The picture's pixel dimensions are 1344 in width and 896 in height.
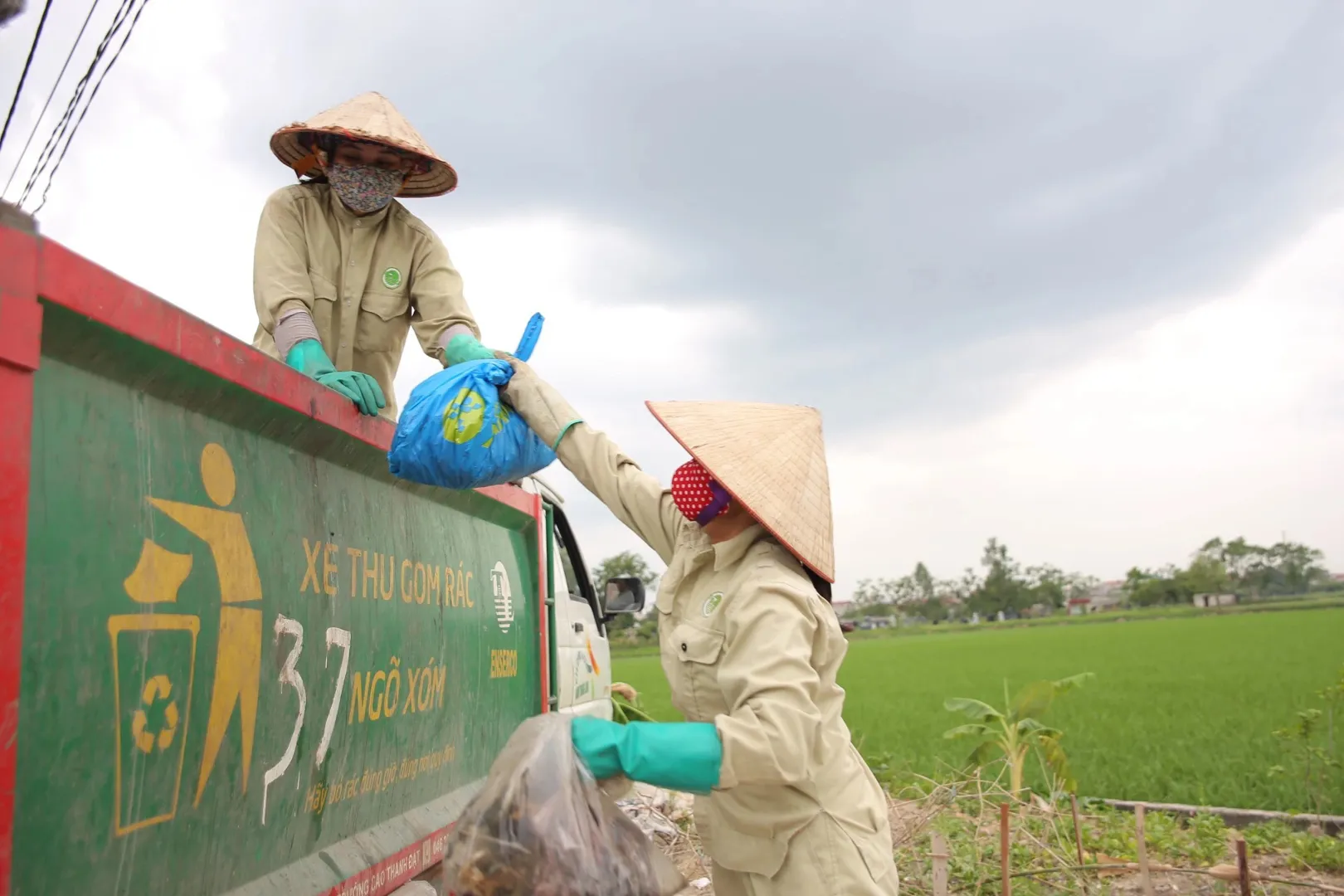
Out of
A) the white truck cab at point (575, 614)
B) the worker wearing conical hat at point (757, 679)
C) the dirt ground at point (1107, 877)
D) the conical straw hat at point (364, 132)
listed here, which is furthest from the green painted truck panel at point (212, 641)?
the dirt ground at point (1107, 877)

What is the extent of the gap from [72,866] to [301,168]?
7.13 feet

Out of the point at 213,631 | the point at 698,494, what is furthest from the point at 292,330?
the point at 698,494

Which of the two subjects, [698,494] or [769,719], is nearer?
[769,719]

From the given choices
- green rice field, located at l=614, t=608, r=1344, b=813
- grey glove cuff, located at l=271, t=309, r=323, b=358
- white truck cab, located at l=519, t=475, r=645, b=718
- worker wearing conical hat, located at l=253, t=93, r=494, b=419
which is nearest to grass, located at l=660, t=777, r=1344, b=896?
white truck cab, located at l=519, t=475, r=645, b=718

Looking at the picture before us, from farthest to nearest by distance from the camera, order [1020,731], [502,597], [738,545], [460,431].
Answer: [1020,731]
[502,597]
[460,431]
[738,545]

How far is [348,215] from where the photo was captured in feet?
9.84

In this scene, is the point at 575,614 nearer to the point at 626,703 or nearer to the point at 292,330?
the point at 292,330

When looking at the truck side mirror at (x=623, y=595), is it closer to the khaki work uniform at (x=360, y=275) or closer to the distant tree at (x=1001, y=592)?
the khaki work uniform at (x=360, y=275)

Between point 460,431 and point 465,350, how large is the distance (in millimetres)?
686

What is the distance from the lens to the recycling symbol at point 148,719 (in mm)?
1532

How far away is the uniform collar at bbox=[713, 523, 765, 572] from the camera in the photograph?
1.92 metres

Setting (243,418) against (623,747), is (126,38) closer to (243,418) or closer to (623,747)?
(243,418)

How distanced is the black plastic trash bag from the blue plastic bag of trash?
0.72 meters

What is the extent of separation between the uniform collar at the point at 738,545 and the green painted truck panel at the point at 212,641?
829mm
